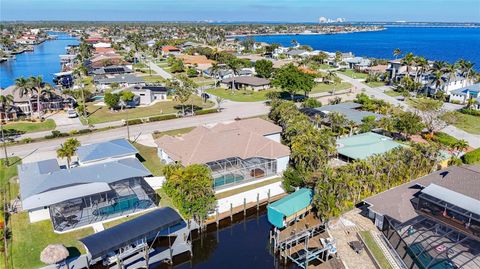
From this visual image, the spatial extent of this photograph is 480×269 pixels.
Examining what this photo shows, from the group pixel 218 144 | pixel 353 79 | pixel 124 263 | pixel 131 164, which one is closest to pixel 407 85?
pixel 353 79

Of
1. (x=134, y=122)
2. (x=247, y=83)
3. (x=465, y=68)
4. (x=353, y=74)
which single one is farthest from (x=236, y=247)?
(x=353, y=74)

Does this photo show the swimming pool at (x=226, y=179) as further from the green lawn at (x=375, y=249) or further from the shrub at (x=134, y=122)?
the shrub at (x=134, y=122)

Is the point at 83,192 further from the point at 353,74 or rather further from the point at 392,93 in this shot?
the point at 353,74

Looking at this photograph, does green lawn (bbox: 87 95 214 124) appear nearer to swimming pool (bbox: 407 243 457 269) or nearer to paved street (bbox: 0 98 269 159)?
paved street (bbox: 0 98 269 159)

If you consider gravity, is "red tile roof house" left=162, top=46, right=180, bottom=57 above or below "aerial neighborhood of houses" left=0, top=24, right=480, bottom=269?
above

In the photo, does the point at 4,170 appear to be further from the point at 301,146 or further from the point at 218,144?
the point at 301,146

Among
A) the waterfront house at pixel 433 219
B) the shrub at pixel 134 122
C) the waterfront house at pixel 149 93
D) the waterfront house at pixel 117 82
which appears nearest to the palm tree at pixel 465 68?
the waterfront house at pixel 433 219

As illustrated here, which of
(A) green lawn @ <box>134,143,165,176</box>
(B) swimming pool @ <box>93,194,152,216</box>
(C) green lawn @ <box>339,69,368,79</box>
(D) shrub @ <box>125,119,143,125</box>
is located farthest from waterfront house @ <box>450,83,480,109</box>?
(B) swimming pool @ <box>93,194,152,216</box>
